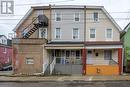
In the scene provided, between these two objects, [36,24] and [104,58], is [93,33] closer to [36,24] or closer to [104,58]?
[104,58]

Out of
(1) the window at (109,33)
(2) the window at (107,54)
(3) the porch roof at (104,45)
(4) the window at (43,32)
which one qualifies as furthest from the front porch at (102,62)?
(4) the window at (43,32)

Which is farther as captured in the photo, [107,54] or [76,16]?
[76,16]

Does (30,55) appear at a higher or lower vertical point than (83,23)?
lower

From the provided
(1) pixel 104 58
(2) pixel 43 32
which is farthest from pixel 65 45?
(1) pixel 104 58

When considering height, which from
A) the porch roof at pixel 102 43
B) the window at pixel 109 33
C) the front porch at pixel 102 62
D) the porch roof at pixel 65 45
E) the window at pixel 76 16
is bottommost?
the front porch at pixel 102 62

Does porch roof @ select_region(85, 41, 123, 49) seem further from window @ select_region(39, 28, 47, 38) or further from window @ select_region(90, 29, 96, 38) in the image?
window @ select_region(39, 28, 47, 38)

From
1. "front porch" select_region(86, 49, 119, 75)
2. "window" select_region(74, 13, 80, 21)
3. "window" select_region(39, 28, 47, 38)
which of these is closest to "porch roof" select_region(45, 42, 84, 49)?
"front porch" select_region(86, 49, 119, 75)

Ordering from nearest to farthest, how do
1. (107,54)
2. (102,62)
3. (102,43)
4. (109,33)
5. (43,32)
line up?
1. (102,43)
2. (102,62)
3. (109,33)
4. (43,32)
5. (107,54)

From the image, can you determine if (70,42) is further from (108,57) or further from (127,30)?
(127,30)

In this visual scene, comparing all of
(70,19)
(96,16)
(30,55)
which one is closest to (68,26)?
(70,19)

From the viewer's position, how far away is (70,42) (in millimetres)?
50188

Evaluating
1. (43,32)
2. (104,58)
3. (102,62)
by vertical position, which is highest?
(43,32)

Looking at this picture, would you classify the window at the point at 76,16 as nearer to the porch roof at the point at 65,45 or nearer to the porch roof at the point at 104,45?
the porch roof at the point at 65,45

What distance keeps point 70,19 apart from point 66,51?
14.9 feet
